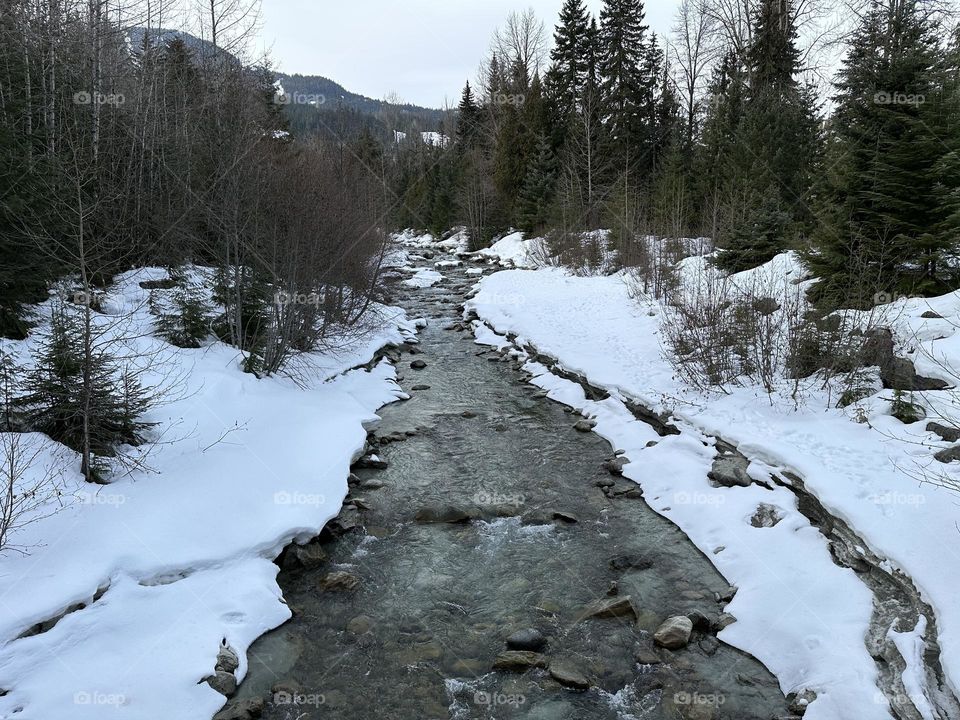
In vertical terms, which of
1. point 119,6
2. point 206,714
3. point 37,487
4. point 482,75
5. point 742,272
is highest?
point 482,75

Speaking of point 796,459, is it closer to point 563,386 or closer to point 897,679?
point 897,679

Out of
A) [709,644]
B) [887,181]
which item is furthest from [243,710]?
[887,181]

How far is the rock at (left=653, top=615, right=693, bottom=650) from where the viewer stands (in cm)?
528

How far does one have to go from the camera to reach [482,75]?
51.9 meters

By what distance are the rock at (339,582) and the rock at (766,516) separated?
4535 mm

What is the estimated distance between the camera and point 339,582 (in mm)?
6277

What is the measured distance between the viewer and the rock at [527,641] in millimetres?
5293

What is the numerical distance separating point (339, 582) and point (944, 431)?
23.0 feet

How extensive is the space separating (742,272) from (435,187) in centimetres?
3916

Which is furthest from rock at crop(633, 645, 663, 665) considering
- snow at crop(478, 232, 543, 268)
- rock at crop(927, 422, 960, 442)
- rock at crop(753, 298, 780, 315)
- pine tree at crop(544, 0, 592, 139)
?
pine tree at crop(544, 0, 592, 139)

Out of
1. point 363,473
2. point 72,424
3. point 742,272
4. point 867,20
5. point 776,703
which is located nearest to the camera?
point 776,703

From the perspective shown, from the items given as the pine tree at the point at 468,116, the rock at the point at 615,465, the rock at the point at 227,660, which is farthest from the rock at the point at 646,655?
the pine tree at the point at 468,116

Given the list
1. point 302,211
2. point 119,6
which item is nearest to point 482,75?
point 119,6

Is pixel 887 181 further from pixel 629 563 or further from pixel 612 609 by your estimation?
pixel 612 609
